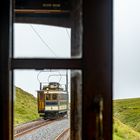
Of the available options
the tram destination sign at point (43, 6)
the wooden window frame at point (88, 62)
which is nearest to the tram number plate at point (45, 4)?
the tram destination sign at point (43, 6)

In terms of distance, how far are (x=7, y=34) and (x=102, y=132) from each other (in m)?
0.54

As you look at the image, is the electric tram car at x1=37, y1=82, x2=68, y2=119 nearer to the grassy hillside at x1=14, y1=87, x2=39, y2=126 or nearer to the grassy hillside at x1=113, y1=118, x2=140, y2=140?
the grassy hillside at x1=113, y1=118, x2=140, y2=140

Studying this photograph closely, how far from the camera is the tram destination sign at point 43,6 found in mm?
1483

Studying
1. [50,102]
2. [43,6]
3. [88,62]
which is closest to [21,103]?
[43,6]

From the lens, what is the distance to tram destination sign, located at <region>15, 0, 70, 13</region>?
1.48 m

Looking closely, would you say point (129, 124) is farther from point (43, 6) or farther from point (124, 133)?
point (43, 6)

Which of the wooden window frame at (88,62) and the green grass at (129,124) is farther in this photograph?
the green grass at (129,124)

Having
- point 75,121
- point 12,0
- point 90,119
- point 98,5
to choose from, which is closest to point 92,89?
point 90,119

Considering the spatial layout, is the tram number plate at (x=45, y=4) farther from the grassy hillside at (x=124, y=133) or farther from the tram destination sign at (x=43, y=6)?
the grassy hillside at (x=124, y=133)

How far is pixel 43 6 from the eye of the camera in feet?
5.13

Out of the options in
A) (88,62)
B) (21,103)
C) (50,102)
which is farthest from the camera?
(50,102)

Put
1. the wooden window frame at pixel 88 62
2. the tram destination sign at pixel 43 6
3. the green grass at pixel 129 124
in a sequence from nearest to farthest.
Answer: the wooden window frame at pixel 88 62 → the tram destination sign at pixel 43 6 → the green grass at pixel 129 124

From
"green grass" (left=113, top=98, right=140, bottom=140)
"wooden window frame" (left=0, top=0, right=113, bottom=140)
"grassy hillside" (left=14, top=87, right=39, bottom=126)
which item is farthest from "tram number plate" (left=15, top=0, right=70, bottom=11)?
"green grass" (left=113, top=98, right=140, bottom=140)

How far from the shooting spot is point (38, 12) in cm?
163
